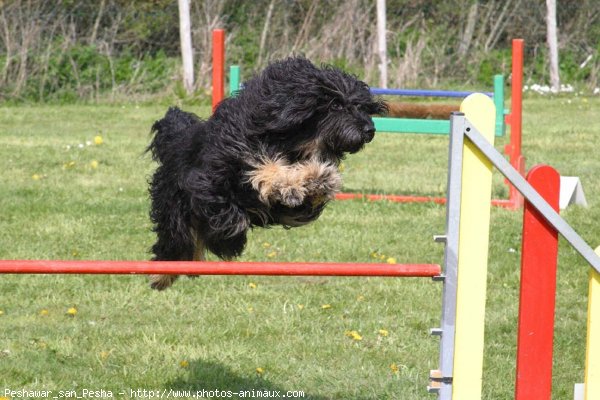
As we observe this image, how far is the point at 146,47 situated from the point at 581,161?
7.28m

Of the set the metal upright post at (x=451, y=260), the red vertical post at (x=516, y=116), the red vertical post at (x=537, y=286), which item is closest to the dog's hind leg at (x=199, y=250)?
the metal upright post at (x=451, y=260)

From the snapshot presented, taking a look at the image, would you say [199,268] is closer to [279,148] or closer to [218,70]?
[279,148]

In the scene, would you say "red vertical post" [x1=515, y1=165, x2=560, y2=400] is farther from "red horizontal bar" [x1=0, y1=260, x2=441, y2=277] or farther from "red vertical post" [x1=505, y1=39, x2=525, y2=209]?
"red vertical post" [x1=505, y1=39, x2=525, y2=209]

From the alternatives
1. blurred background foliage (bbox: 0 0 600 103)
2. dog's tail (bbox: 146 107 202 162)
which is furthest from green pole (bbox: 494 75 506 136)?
blurred background foliage (bbox: 0 0 600 103)

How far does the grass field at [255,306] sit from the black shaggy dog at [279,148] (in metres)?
0.81

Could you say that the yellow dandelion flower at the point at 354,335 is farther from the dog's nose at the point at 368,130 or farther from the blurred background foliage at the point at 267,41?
the blurred background foliage at the point at 267,41

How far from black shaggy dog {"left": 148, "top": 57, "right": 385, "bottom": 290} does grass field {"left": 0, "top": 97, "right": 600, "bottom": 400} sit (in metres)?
0.81

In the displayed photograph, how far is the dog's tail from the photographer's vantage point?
482cm

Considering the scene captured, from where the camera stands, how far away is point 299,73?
424 centimetres

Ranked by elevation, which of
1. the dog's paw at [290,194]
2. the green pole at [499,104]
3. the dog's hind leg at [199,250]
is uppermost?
the green pole at [499,104]

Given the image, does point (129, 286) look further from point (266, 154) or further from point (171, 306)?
point (266, 154)

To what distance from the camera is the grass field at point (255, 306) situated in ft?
15.4

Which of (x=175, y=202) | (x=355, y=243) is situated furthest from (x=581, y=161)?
(x=175, y=202)

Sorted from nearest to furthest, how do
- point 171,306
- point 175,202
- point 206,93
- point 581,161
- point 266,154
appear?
point 266,154 → point 175,202 → point 171,306 → point 581,161 → point 206,93
